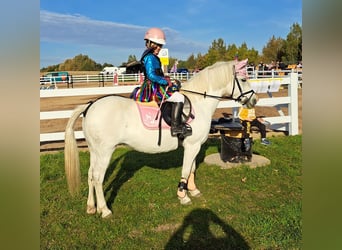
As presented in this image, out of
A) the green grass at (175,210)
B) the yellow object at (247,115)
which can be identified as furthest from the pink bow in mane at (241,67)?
the yellow object at (247,115)

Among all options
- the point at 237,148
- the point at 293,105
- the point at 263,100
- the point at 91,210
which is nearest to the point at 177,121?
the point at 91,210

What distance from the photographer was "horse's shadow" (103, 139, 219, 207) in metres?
5.40

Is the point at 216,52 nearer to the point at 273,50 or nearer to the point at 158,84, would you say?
the point at 273,50

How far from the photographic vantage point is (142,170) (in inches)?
243

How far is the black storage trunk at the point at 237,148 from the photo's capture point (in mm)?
6223

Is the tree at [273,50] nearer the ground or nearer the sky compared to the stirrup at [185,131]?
nearer the sky

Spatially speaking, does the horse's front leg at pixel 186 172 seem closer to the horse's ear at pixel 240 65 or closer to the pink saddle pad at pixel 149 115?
the pink saddle pad at pixel 149 115

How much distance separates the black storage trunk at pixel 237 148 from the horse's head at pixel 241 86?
1.41m

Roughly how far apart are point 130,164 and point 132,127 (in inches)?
100
